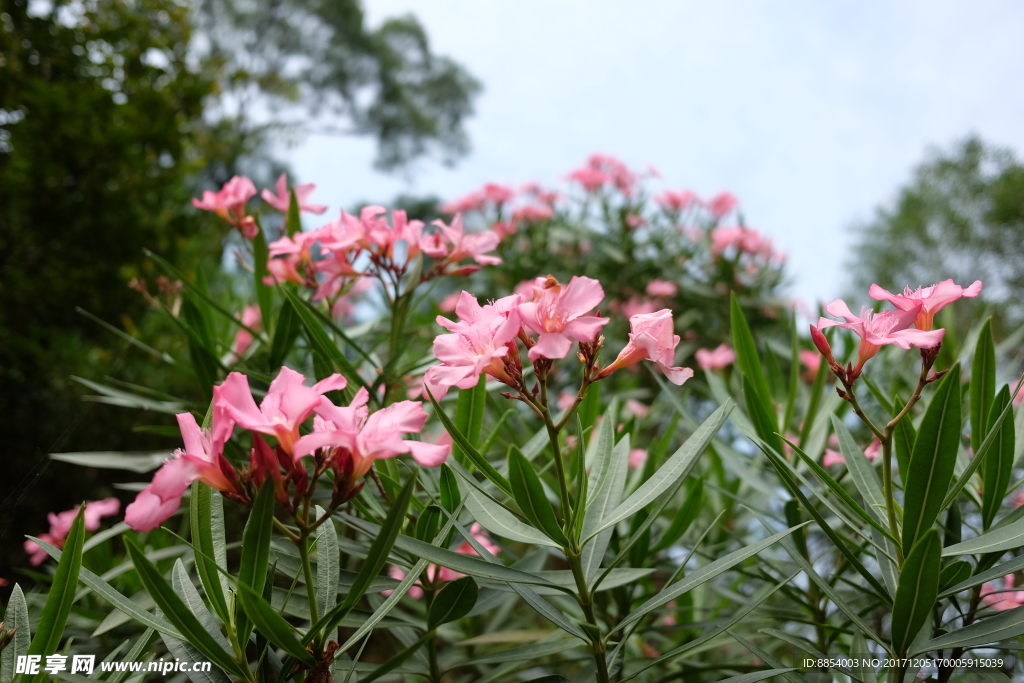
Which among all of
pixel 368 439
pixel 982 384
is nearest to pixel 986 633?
pixel 982 384

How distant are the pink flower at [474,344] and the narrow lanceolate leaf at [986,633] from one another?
1.56 ft

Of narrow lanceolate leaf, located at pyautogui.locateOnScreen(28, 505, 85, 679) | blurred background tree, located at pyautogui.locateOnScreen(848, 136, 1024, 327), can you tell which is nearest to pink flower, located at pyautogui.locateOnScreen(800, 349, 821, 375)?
narrow lanceolate leaf, located at pyautogui.locateOnScreen(28, 505, 85, 679)

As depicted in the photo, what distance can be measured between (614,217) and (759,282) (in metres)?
0.62

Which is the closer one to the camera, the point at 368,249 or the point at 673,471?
the point at 673,471

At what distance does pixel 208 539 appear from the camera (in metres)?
0.56

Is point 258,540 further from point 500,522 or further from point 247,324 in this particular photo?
point 247,324

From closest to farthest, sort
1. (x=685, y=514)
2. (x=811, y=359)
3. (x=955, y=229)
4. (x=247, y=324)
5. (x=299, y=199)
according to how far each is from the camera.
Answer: (x=685, y=514) → (x=299, y=199) → (x=247, y=324) → (x=811, y=359) → (x=955, y=229)

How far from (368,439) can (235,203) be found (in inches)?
33.2

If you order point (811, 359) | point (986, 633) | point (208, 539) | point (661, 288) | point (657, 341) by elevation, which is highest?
point (661, 288)

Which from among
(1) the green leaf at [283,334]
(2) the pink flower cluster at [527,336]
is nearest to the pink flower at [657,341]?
(2) the pink flower cluster at [527,336]

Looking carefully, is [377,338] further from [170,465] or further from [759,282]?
[759,282]

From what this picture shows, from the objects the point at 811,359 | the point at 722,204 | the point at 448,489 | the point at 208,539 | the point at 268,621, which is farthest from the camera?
the point at 722,204

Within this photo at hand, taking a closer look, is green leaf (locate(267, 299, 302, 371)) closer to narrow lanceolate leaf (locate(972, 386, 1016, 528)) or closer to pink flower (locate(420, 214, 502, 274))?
pink flower (locate(420, 214, 502, 274))

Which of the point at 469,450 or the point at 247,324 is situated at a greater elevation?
the point at 247,324
